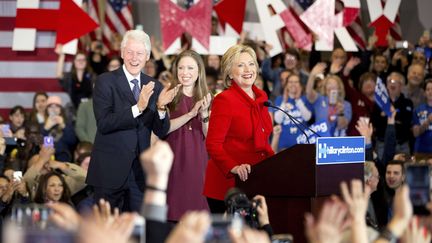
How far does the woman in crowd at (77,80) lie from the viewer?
10.5 m

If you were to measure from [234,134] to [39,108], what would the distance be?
4.45m

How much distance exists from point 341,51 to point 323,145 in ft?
20.1

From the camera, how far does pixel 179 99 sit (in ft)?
20.7

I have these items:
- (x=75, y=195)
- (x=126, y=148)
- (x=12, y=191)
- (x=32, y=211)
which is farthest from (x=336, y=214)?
(x=75, y=195)

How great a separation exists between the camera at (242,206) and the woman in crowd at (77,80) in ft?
19.4

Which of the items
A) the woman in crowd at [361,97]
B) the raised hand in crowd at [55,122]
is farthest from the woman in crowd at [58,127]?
the woman in crowd at [361,97]

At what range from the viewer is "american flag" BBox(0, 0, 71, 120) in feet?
35.1

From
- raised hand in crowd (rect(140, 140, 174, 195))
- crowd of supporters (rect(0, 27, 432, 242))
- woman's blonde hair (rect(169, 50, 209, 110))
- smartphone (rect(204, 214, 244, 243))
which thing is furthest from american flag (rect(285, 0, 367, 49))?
smartphone (rect(204, 214, 244, 243))

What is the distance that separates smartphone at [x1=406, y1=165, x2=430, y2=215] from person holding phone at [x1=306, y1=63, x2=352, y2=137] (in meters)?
5.59

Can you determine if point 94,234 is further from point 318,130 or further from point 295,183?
point 318,130

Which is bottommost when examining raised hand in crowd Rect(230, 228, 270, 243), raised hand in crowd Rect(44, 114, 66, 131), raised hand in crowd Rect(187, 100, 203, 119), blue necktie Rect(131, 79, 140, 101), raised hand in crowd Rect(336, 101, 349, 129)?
raised hand in crowd Rect(230, 228, 270, 243)

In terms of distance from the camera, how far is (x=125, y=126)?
5660 mm

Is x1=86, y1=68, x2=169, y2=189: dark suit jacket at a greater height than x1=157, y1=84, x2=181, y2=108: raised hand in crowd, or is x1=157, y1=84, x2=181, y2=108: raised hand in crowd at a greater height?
x1=157, y1=84, x2=181, y2=108: raised hand in crowd

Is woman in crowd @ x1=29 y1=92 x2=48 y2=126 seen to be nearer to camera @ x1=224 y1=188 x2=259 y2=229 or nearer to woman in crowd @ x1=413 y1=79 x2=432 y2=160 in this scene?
woman in crowd @ x1=413 y1=79 x2=432 y2=160
